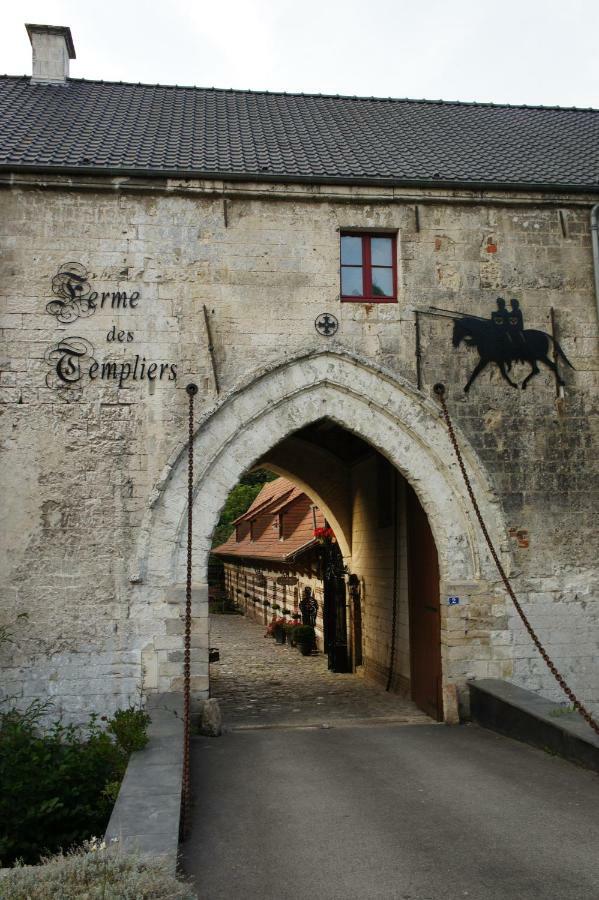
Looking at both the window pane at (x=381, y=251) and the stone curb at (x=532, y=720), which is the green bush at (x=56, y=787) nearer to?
the stone curb at (x=532, y=720)

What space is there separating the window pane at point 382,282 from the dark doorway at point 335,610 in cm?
709

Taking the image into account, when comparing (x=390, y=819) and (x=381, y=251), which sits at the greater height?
(x=381, y=251)

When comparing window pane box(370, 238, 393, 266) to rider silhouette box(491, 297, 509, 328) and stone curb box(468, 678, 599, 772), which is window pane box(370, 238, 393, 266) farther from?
stone curb box(468, 678, 599, 772)

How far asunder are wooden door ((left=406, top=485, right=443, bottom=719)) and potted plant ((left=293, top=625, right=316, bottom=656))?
6.50m

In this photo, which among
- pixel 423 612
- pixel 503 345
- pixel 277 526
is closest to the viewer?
pixel 503 345

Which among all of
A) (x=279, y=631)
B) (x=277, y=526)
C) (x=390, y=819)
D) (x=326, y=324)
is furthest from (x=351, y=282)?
(x=277, y=526)

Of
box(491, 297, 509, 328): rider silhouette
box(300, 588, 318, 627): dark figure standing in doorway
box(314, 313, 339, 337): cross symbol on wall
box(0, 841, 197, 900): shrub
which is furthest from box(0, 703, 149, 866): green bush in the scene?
box(300, 588, 318, 627): dark figure standing in doorway

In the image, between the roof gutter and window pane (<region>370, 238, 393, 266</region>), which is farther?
window pane (<region>370, 238, 393, 266</region>)

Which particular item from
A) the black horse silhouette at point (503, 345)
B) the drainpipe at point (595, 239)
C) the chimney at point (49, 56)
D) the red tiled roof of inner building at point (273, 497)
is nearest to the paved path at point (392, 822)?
the black horse silhouette at point (503, 345)

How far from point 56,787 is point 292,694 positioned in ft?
18.1

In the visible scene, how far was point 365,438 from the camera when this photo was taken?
8.95m

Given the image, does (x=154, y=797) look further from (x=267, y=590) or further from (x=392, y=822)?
(x=267, y=590)

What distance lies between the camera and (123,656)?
8148 mm

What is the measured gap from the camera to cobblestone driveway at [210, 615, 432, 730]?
9406mm
